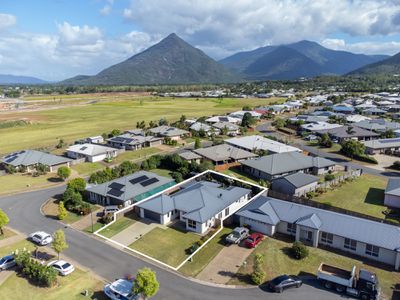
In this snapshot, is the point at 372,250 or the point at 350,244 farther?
the point at 350,244

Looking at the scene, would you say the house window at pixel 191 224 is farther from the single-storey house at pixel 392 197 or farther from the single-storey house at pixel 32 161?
the single-storey house at pixel 32 161

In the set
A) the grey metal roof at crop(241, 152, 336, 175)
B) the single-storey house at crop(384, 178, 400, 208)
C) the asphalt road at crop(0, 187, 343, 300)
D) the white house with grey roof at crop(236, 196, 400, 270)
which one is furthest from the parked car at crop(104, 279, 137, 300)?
the single-storey house at crop(384, 178, 400, 208)

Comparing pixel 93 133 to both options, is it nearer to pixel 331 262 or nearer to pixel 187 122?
pixel 187 122

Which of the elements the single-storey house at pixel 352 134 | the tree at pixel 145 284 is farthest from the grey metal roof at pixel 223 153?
the tree at pixel 145 284

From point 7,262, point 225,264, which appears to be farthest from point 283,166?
point 7,262

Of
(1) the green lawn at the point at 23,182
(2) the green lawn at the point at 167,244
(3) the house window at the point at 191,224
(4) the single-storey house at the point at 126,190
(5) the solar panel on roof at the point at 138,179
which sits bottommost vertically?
(2) the green lawn at the point at 167,244

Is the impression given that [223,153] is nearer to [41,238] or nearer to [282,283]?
[41,238]

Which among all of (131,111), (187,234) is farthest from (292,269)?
(131,111)
